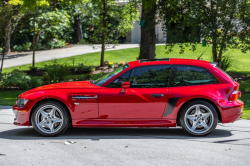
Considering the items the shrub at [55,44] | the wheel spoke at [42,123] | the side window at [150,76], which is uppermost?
the shrub at [55,44]

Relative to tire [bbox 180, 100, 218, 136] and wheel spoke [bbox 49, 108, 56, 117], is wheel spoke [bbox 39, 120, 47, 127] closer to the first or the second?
wheel spoke [bbox 49, 108, 56, 117]

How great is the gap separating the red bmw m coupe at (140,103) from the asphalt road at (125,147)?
0.28 meters

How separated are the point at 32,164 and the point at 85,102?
1.72 metres

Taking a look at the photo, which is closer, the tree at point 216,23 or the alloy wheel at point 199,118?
the alloy wheel at point 199,118

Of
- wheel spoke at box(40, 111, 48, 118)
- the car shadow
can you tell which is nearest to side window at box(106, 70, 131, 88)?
the car shadow

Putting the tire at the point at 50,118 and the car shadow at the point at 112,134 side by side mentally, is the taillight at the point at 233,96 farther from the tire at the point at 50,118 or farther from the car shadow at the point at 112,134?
the tire at the point at 50,118

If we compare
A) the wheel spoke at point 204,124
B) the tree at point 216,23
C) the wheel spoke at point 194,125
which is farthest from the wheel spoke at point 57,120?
the tree at point 216,23

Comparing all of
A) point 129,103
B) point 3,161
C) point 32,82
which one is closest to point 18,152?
point 3,161

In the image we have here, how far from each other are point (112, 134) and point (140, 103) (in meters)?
0.90

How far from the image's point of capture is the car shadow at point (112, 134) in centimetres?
671

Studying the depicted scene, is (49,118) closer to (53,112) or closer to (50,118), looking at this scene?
(50,118)

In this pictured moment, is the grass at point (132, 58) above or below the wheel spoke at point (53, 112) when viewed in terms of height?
above

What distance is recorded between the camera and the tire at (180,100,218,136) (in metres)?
6.56

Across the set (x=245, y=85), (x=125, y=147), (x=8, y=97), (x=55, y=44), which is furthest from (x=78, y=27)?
(x=125, y=147)
